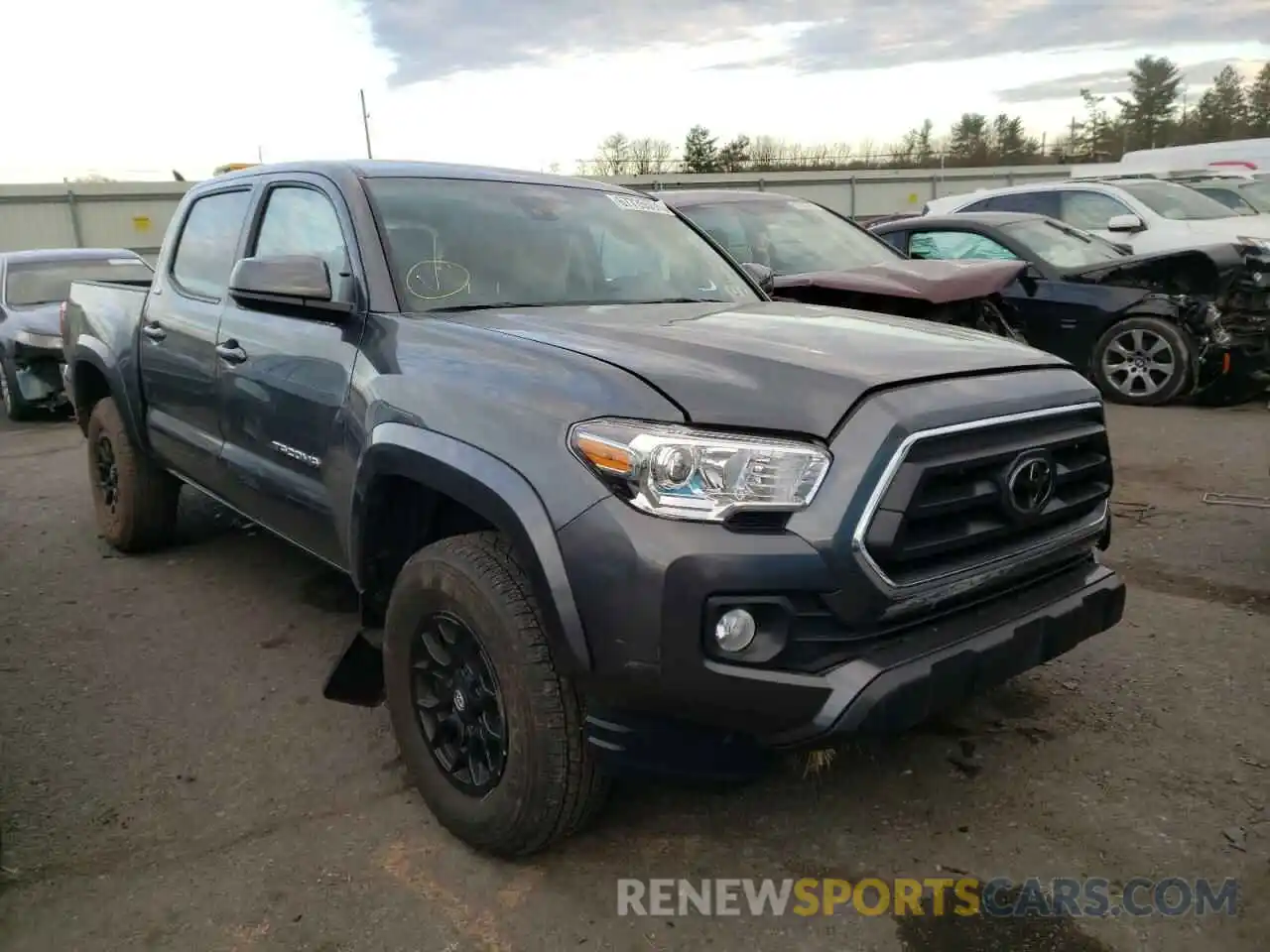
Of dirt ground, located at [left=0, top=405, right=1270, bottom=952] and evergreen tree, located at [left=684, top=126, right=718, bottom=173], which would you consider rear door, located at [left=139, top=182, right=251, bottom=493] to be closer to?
dirt ground, located at [left=0, top=405, right=1270, bottom=952]

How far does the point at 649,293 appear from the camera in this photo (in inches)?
140

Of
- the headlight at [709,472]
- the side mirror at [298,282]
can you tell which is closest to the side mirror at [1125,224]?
the side mirror at [298,282]

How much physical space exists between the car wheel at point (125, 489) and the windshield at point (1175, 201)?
10026 mm

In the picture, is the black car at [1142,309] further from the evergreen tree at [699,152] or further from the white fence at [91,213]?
the evergreen tree at [699,152]

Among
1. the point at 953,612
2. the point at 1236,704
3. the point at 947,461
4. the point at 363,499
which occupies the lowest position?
A: the point at 1236,704

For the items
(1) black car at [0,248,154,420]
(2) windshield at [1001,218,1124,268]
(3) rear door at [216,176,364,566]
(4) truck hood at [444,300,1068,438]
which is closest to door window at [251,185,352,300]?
(3) rear door at [216,176,364,566]

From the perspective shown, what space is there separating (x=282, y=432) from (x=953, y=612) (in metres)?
2.25

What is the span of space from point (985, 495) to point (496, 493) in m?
1.17

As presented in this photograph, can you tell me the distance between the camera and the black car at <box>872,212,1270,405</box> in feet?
25.2

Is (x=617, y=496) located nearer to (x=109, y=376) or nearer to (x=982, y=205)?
(x=109, y=376)

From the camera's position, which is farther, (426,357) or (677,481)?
(426,357)

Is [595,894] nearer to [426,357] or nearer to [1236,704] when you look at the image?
[426,357]

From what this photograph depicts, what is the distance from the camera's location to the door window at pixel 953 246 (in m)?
8.41

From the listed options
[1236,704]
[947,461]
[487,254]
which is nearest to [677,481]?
[947,461]
